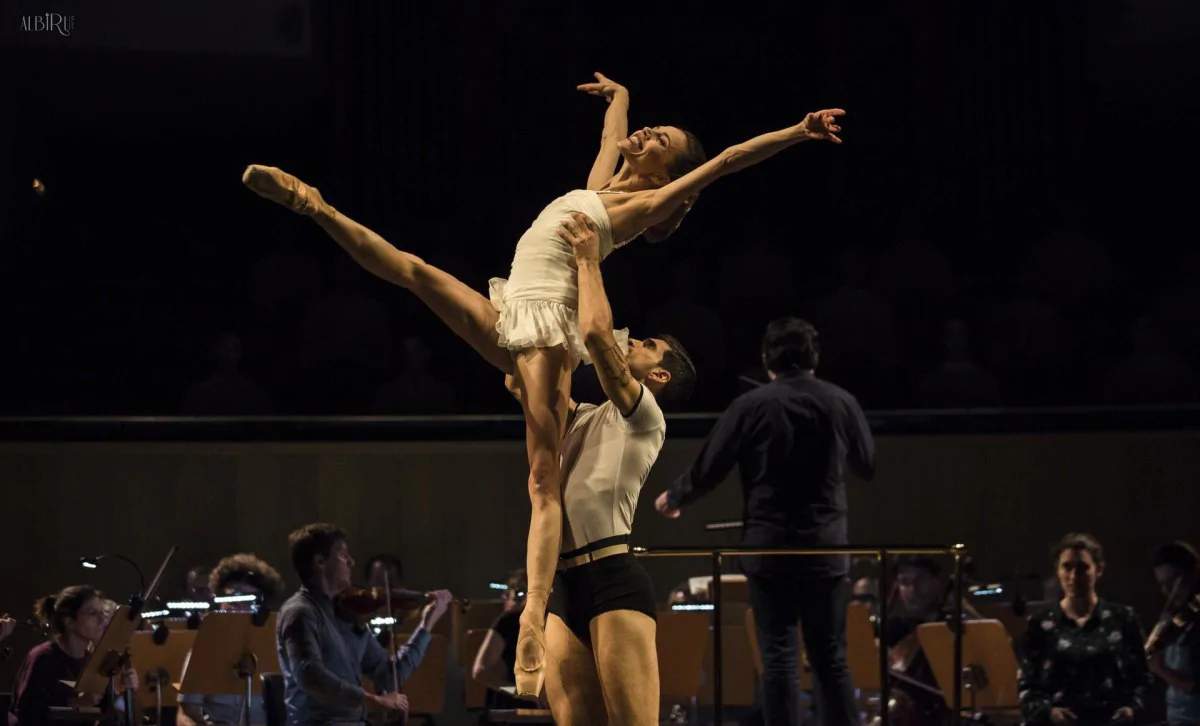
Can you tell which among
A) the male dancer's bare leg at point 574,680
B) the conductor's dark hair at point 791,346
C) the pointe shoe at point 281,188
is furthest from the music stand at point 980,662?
the pointe shoe at point 281,188

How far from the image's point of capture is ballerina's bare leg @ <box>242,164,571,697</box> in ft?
12.3

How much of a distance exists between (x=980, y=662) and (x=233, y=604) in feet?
9.84

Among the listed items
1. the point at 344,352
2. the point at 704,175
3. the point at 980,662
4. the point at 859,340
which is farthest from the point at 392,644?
the point at 859,340

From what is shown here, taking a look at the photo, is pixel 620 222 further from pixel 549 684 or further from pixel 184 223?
pixel 184 223

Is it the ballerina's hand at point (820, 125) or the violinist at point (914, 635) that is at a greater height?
the ballerina's hand at point (820, 125)

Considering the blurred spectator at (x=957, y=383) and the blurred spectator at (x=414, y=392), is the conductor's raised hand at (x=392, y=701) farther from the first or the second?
the blurred spectator at (x=957, y=383)

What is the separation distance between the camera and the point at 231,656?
6176mm

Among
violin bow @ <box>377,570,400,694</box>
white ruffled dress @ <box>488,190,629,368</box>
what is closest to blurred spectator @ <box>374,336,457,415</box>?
violin bow @ <box>377,570,400,694</box>

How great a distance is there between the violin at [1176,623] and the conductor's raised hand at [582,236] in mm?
3560

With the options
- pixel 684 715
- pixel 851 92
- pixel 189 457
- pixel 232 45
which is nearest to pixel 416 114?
pixel 232 45

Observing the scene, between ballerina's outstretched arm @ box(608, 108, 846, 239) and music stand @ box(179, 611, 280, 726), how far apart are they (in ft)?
9.45

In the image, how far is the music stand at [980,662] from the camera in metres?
5.98

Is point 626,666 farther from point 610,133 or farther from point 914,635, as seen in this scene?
point 914,635

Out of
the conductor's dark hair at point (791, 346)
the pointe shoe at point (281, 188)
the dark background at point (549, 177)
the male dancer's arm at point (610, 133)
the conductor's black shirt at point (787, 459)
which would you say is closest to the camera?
the pointe shoe at point (281, 188)
